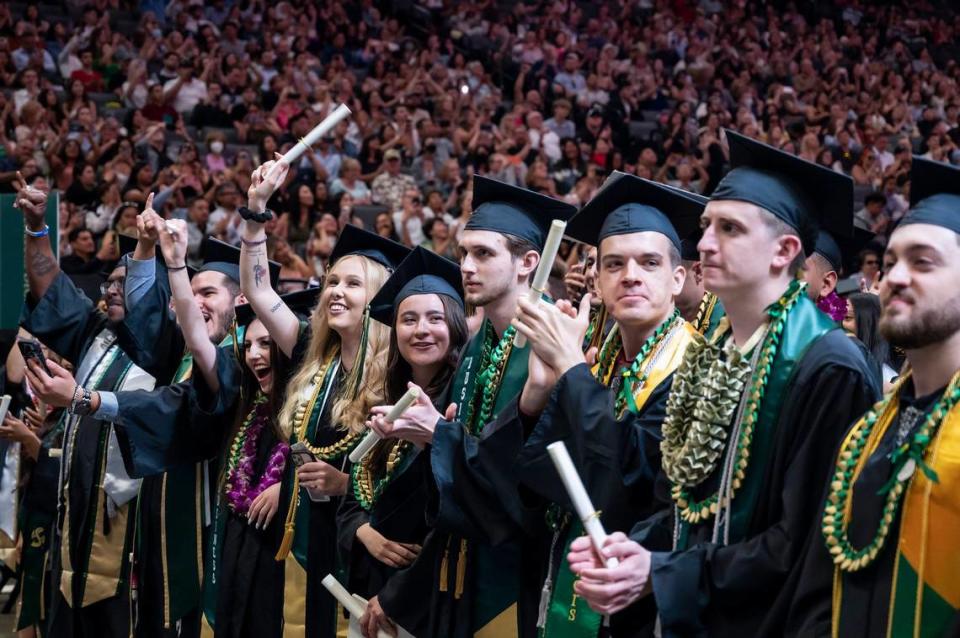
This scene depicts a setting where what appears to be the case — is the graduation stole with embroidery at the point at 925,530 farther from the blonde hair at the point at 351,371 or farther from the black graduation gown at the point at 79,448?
the black graduation gown at the point at 79,448

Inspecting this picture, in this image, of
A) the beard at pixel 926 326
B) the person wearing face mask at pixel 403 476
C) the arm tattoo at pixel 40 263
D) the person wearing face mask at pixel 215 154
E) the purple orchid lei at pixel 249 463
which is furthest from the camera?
the person wearing face mask at pixel 215 154

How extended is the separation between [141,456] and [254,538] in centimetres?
60

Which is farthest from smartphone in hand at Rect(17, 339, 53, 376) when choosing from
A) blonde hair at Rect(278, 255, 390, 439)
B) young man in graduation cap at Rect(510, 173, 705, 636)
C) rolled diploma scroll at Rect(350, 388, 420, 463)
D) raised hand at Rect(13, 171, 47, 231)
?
young man in graduation cap at Rect(510, 173, 705, 636)

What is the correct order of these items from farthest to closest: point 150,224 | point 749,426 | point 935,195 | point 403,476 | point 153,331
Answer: point 153,331 → point 150,224 → point 403,476 → point 749,426 → point 935,195

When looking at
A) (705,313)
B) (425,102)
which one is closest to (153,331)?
(705,313)

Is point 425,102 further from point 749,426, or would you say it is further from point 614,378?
point 749,426

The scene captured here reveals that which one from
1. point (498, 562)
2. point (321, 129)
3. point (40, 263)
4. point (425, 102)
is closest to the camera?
point (498, 562)

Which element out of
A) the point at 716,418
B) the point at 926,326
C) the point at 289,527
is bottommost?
the point at 289,527

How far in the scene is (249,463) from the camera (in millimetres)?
4973

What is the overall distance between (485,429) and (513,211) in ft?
3.07

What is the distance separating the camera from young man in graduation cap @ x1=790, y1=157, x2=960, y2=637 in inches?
87.1

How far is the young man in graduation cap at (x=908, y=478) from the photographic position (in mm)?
2213

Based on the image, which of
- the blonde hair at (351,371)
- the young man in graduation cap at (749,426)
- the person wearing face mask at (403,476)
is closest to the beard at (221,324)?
the blonde hair at (351,371)

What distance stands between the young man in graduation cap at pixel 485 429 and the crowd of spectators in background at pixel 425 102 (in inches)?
209
